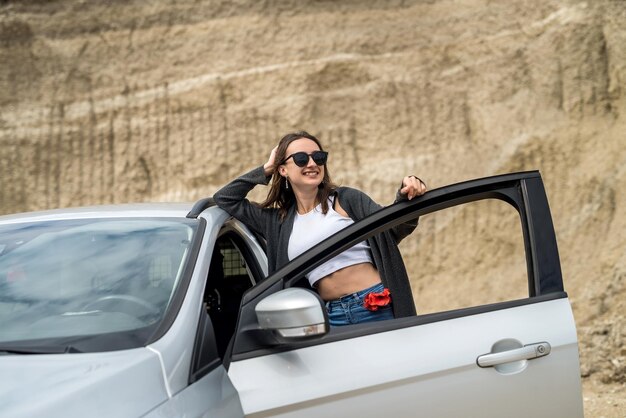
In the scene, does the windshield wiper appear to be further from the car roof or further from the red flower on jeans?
the red flower on jeans

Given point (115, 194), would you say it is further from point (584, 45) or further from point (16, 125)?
point (584, 45)

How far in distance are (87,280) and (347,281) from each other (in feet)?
3.60

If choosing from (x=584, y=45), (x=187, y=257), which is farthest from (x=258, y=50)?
(x=187, y=257)

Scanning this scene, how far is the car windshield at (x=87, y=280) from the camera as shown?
2.42 meters

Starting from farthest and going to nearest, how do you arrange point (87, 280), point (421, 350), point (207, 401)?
point (87, 280), point (421, 350), point (207, 401)

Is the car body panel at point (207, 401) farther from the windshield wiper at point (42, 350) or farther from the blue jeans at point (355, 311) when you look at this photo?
the blue jeans at point (355, 311)

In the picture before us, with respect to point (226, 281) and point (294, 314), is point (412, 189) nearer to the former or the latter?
point (294, 314)

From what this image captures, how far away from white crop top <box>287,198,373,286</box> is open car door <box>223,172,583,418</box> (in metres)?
0.54

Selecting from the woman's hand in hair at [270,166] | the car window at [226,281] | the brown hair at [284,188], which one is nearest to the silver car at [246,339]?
the car window at [226,281]

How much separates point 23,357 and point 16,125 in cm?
1134

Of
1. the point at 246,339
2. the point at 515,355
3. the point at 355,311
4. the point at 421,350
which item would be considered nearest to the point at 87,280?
the point at 246,339

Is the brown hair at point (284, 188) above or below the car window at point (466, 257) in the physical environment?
above

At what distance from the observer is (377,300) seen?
3.20 meters

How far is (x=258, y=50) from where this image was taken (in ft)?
41.7
